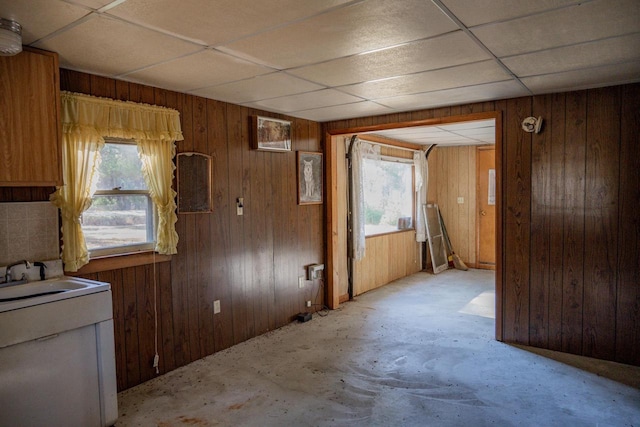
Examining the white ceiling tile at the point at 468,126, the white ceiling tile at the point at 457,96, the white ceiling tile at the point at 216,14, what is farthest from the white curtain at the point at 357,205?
the white ceiling tile at the point at 216,14

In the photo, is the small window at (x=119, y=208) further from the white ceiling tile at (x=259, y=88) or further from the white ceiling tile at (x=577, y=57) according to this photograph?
the white ceiling tile at (x=577, y=57)

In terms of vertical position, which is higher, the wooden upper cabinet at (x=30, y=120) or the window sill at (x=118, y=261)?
the wooden upper cabinet at (x=30, y=120)

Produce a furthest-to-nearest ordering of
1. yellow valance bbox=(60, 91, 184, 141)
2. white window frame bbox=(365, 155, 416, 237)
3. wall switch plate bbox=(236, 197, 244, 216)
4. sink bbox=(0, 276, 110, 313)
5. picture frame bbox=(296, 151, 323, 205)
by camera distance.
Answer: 1. white window frame bbox=(365, 155, 416, 237)
2. picture frame bbox=(296, 151, 323, 205)
3. wall switch plate bbox=(236, 197, 244, 216)
4. yellow valance bbox=(60, 91, 184, 141)
5. sink bbox=(0, 276, 110, 313)

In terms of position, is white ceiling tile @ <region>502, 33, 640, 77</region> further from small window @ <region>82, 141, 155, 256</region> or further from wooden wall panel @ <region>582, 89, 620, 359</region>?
small window @ <region>82, 141, 155, 256</region>

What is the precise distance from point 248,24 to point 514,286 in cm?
324

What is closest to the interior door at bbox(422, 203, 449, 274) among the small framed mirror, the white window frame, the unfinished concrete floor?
the white window frame

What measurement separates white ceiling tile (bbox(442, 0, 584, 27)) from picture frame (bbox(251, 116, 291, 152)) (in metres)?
2.41

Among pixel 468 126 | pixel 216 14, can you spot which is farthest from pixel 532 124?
pixel 216 14

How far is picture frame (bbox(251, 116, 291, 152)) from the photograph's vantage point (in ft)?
13.2

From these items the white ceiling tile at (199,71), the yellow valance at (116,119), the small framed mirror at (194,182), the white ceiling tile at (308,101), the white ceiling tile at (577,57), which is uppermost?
the white ceiling tile at (308,101)

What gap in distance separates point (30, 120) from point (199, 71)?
1036mm

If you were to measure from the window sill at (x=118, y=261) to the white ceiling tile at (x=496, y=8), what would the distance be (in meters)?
2.62

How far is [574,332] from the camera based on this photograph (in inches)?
141

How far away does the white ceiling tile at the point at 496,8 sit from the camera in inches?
70.9
